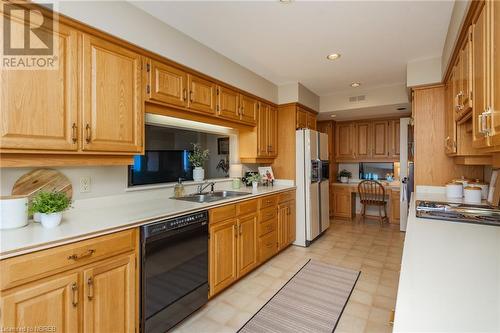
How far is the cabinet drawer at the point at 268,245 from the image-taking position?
9.94 ft

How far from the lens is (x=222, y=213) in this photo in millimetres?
2379

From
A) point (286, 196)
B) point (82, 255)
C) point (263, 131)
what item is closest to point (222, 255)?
point (82, 255)

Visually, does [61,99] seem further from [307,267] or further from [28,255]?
[307,267]

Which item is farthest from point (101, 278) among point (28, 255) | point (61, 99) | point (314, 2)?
point (314, 2)

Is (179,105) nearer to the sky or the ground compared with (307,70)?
nearer to the ground

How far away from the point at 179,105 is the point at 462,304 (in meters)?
2.28

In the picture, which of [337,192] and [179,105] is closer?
[179,105]

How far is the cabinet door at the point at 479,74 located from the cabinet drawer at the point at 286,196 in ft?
7.45

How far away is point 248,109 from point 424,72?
2133mm

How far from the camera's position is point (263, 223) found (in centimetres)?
307

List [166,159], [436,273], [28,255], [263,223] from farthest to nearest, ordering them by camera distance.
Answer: [263,223]
[166,159]
[28,255]
[436,273]

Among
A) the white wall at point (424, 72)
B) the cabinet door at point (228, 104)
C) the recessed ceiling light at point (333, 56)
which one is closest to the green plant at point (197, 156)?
the cabinet door at point (228, 104)

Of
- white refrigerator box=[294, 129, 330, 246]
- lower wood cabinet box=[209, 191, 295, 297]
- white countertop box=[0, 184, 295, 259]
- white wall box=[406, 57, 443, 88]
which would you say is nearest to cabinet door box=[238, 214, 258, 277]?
lower wood cabinet box=[209, 191, 295, 297]

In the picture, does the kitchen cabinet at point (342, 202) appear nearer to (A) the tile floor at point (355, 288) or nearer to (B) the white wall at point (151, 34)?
(A) the tile floor at point (355, 288)
